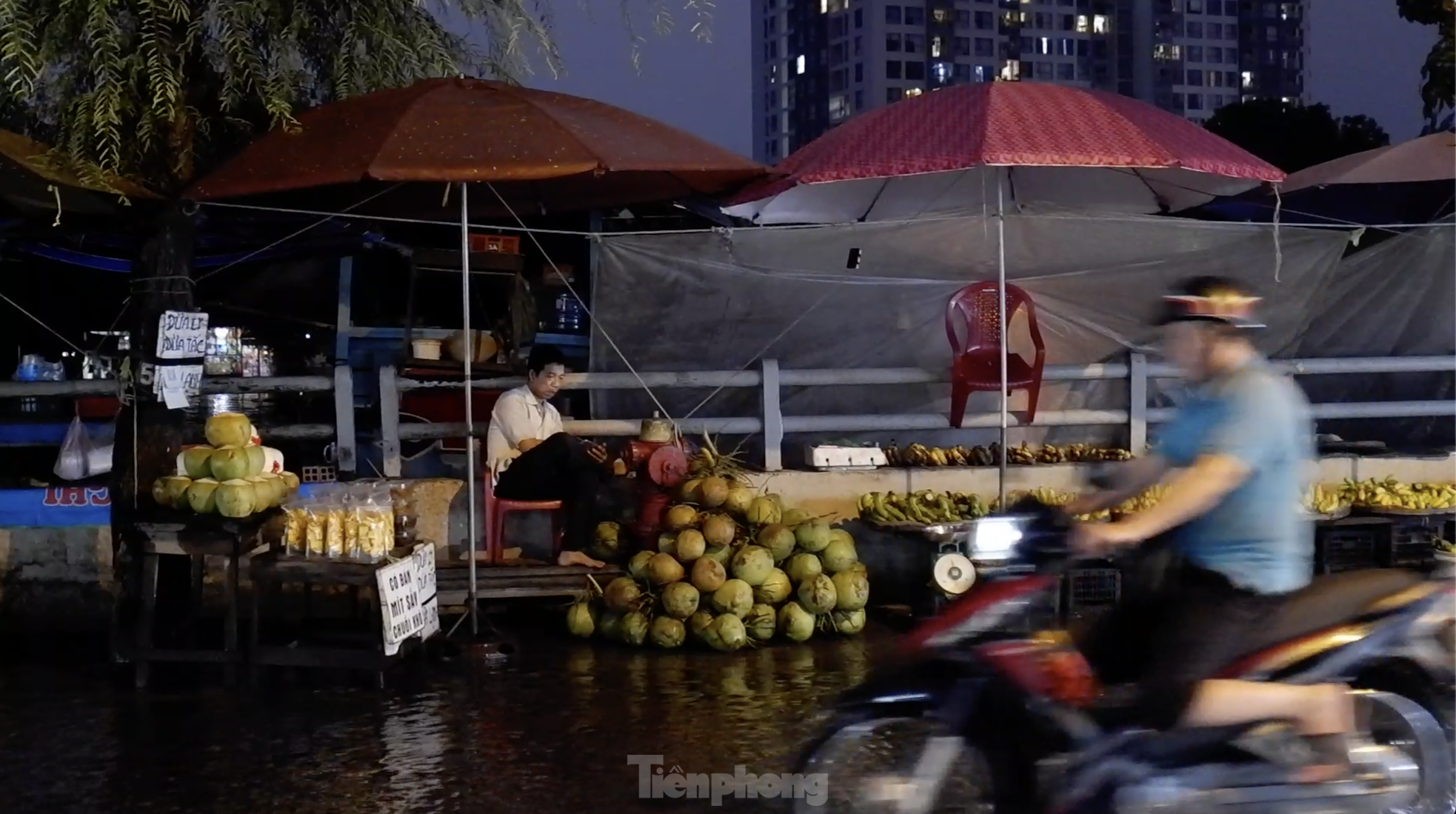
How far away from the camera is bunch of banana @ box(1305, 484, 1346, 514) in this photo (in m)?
8.74

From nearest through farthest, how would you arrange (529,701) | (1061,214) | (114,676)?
1. (529,701)
2. (114,676)
3. (1061,214)

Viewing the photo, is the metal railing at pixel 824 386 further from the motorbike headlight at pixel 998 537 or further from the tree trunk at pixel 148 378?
the motorbike headlight at pixel 998 537

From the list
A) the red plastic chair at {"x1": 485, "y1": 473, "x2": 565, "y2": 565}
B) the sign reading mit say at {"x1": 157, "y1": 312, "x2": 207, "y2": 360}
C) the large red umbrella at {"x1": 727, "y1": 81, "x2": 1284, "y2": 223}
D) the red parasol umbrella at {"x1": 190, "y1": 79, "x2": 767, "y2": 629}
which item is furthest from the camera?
the red plastic chair at {"x1": 485, "y1": 473, "x2": 565, "y2": 565}

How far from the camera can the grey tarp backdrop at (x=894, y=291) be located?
32.1ft

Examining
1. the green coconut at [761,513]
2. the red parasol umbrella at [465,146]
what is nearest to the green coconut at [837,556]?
the green coconut at [761,513]

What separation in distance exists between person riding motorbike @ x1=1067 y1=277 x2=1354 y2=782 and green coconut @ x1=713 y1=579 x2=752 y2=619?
3497mm

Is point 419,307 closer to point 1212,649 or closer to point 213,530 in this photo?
point 213,530

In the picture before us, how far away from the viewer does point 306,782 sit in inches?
220

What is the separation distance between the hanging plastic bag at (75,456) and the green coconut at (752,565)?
4311 mm

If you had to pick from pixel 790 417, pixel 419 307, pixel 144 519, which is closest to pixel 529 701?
pixel 144 519

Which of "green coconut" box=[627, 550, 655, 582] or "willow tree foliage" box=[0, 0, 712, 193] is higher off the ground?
"willow tree foliage" box=[0, 0, 712, 193]

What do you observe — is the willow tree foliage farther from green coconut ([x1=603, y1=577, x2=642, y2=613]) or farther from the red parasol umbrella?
green coconut ([x1=603, y1=577, x2=642, y2=613])

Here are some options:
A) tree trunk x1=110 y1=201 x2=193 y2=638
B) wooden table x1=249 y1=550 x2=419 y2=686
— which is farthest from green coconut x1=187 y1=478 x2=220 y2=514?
tree trunk x1=110 y1=201 x2=193 y2=638

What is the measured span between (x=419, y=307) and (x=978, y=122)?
550 cm
